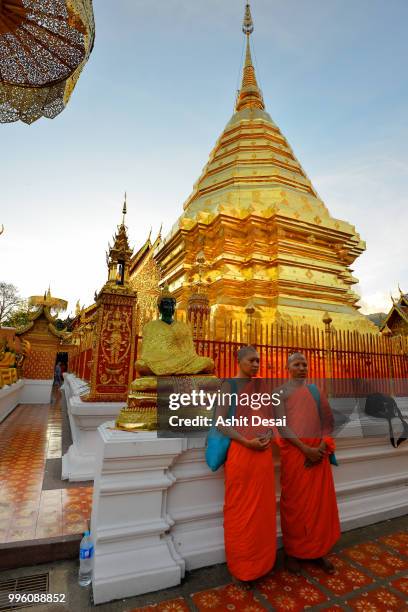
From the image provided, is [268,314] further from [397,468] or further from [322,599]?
[322,599]

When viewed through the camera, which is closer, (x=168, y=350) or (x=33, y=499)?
→ (x=168, y=350)

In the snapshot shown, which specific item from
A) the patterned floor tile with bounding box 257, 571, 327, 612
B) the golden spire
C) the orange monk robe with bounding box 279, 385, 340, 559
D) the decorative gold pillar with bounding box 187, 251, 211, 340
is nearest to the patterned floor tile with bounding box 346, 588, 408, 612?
the patterned floor tile with bounding box 257, 571, 327, 612

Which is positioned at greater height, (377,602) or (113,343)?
(113,343)

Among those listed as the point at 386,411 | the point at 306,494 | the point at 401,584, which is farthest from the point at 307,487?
the point at 386,411

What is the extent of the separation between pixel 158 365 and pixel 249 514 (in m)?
1.36

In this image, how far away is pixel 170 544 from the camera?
2.12 metres

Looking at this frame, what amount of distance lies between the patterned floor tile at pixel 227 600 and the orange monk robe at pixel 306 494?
1.43ft

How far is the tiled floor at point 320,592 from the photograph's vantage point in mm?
1858

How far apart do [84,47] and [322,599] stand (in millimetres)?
6097

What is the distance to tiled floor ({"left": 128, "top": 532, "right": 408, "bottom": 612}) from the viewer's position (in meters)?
1.86

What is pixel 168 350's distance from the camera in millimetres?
3033

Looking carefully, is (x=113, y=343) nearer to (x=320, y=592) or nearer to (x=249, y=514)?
(x=249, y=514)

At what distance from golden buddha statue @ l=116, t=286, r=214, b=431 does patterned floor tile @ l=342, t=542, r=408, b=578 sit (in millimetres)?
1762

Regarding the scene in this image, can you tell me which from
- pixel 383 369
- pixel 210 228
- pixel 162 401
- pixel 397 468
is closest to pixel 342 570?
pixel 397 468
